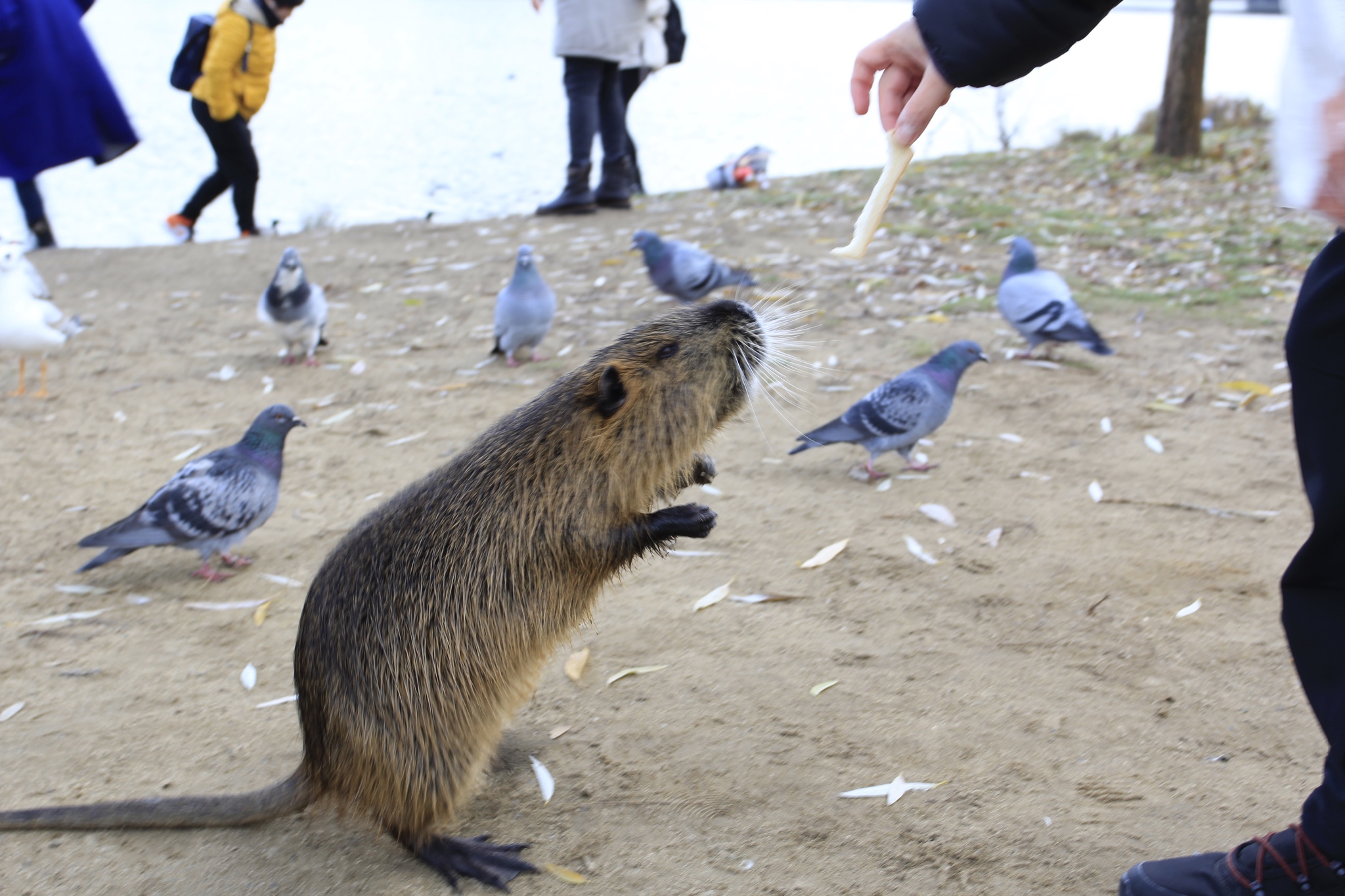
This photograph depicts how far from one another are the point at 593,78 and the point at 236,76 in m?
2.69

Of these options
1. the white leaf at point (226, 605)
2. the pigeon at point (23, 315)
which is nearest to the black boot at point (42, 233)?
the pigeon at point (23, 315)

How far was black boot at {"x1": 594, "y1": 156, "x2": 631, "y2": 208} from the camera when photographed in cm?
855

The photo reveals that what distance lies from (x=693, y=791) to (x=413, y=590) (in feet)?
2.53

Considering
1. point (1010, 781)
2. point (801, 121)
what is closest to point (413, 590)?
point (1010, 781)

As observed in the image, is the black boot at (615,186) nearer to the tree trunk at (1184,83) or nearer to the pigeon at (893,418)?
the tree trunk at (1184,83)

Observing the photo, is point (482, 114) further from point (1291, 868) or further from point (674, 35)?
point (1291, 868)

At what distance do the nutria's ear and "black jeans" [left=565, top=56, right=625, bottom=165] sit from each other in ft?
20.1

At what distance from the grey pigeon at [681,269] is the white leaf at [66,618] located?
11.8 ft

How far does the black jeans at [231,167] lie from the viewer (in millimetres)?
7820

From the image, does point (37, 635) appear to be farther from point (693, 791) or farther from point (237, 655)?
point (693, 791)

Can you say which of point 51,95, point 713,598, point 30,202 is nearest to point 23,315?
point 51,95

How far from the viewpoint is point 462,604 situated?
2.12 meters

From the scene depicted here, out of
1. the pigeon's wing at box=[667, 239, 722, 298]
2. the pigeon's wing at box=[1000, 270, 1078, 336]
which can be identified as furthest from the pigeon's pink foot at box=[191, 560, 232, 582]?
the pigeon's wing at box=[1000, 270, 1078, 336]

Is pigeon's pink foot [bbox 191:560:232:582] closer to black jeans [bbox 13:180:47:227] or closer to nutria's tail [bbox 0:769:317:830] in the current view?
nutria's tail [bbox 0:769:317:830]
